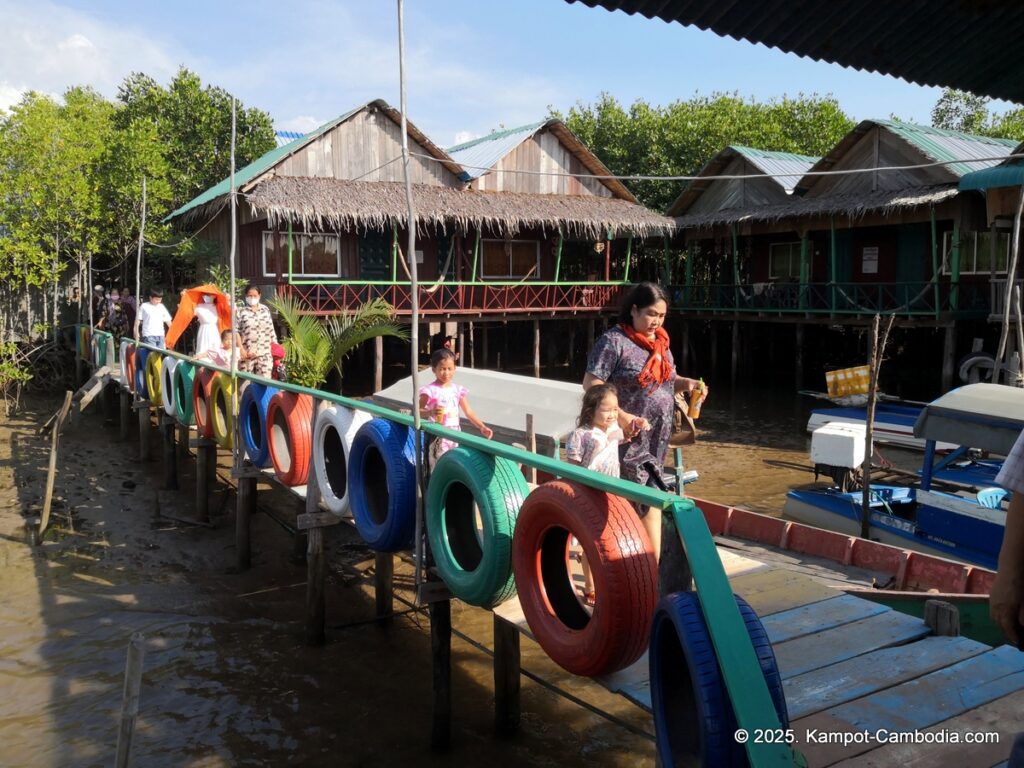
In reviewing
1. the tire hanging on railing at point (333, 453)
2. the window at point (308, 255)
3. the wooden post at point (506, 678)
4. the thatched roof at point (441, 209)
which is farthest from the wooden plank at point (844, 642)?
the window at point (308, 255)

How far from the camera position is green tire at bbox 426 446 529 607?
12.2 feet


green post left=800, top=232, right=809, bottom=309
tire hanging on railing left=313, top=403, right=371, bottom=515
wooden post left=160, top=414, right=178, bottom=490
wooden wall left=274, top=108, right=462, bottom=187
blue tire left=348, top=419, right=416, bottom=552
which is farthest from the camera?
green post left=800, top=232, right=809, bottom=309

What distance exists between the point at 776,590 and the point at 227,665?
12.9 feet

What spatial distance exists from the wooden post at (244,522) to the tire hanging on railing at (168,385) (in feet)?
8.86

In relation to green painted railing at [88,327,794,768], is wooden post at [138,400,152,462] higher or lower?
lower

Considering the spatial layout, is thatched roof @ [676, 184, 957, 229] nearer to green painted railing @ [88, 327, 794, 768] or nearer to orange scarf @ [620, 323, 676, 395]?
orange scarf @ [620, 323, 676, 395]

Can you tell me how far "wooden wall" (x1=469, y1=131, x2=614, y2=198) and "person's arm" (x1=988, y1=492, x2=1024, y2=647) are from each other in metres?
17.0

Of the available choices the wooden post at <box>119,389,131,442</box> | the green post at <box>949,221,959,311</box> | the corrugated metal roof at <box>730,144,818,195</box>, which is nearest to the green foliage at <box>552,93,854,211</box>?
the corrugated metal roof at <box>730,144,818,195</box>

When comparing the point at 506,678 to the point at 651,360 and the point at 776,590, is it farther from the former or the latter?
the point at 651,360

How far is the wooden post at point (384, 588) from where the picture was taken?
6.49 meters

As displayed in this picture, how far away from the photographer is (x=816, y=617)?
3.62 meters

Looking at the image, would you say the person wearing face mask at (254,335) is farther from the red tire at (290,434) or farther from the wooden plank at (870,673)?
the wooden plank at (870,673)

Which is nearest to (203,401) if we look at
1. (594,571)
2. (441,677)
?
(441,677)

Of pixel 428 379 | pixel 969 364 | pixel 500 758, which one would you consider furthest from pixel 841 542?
pixel 969 364
